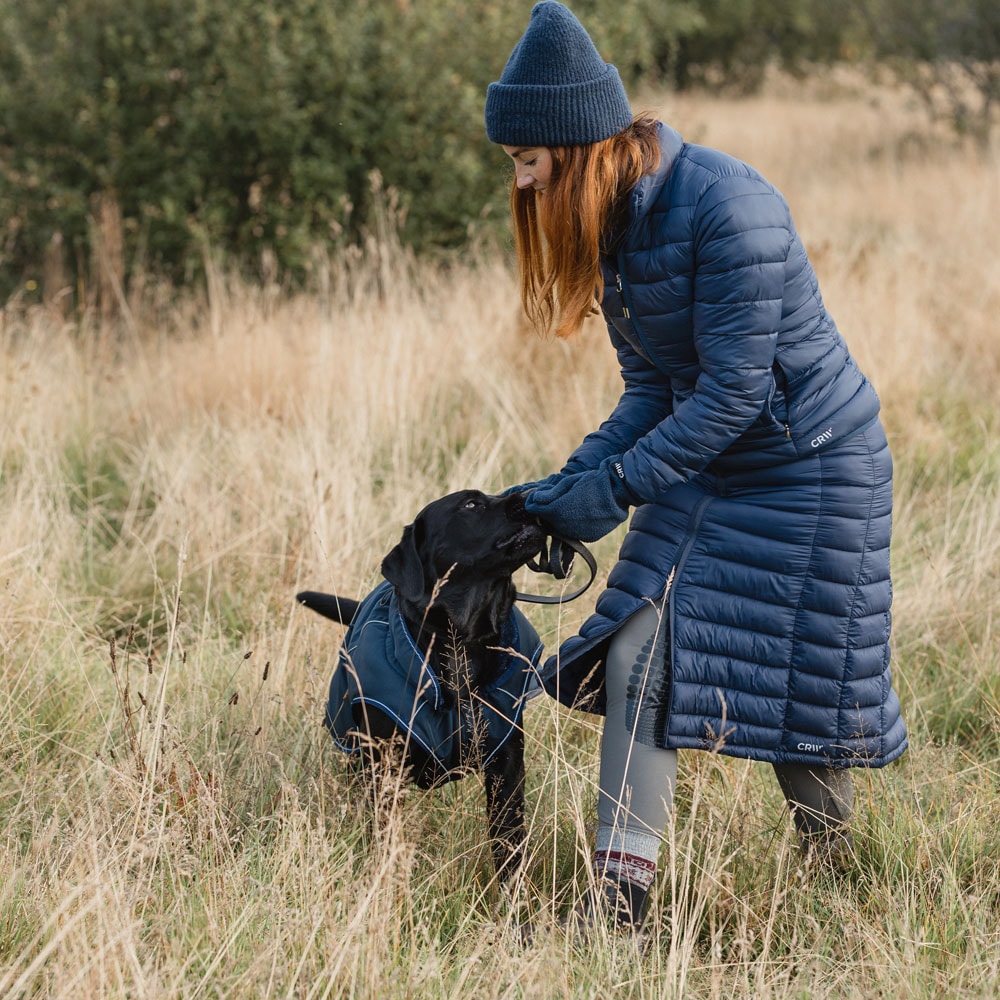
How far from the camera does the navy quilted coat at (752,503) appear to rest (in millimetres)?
2297

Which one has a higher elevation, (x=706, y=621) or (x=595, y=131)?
(x=595, y=131)

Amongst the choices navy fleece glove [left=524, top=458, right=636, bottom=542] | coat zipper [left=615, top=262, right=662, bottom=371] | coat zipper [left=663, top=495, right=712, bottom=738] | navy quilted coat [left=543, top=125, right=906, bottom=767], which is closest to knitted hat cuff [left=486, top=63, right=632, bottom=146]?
navy quilted coat [left=543, top=125, right=906, bottom=767]

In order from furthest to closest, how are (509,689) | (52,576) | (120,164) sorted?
(120,164) < (52,576) < (509,689)

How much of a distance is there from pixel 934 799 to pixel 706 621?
3.18ft

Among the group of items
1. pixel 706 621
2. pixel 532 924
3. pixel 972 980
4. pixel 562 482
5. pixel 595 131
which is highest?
pixel 595 131

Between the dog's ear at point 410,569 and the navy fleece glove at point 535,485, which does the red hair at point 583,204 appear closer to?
the navy fleece glove at point 535,485

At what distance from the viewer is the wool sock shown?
2482 millimetres

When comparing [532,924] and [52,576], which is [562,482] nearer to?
[532,924]

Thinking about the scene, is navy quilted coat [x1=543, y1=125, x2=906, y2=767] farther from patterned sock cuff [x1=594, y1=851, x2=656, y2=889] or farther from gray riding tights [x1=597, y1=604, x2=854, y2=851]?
patterned sock cuff [x1=594, y1=851, x2=656, y2=889]

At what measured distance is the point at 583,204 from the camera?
7.59 ft

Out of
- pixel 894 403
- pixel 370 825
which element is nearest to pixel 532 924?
pixel 370 825

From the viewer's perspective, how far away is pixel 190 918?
90.0 inches

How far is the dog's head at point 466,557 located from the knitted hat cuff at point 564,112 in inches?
33.2

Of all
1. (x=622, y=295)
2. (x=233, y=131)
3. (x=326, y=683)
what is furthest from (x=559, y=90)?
(x=233, y=131)
